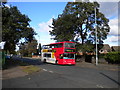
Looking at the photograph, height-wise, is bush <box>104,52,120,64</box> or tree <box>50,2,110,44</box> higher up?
tree <box>50,2,110,44</box>

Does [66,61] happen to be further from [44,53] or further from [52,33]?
[52,33]

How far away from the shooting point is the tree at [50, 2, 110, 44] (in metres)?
Result: 34.8

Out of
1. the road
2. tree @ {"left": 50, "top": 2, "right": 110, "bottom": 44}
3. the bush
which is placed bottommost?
the road

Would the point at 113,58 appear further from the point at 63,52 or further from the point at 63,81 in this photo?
the point at 63,81

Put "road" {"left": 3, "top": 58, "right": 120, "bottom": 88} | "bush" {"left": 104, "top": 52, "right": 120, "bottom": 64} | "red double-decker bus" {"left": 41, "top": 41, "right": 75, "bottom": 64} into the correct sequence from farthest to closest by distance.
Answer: "bush" {"left": 104, "top": 52, "right": 120, "bottom": 64}
"red double-decker bus" {"left": 41, "top": 41, "right": 75, "bottom": 64}
"road" {"left": 3, "top": 58, "right": 120, "bottom": 88}

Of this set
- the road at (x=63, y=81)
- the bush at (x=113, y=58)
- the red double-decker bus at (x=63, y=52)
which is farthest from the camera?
the bush at (x=113, y=58)

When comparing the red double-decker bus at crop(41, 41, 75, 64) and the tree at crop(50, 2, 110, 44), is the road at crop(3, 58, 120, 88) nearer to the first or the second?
the red double-decker bus at crop(41, 41, 75, 64)

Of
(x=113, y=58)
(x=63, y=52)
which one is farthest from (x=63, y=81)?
(x=113, y=58)

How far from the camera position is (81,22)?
3416cm

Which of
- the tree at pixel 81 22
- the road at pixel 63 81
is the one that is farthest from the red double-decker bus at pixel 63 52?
the road at pixel 63 81

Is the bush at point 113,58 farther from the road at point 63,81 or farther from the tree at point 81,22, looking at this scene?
the road at point 63,81

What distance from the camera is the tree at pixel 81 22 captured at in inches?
1369

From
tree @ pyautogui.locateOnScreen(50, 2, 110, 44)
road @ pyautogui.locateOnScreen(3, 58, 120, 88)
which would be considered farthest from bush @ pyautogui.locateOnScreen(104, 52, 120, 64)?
road @ pyautogui.locateOnScreen(3, 58, 120, 88)

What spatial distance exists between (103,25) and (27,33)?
55.1 feet
